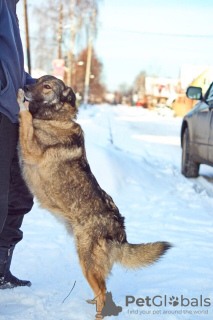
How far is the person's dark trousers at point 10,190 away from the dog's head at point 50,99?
284 mm

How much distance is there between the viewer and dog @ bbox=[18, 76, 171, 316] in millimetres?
2865

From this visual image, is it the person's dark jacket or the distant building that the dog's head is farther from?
the distant building

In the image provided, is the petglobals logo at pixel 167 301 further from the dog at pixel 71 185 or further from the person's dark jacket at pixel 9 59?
A: the person's dark jacket at pixel 9 59

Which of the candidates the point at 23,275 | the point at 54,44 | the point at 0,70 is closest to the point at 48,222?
the point at 23,275

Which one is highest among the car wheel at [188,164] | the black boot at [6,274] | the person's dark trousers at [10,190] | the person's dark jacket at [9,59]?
the person's dark jacket at [9,59]

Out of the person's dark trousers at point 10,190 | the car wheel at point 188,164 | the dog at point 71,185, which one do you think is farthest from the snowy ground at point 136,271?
the car wheel at point 188,164

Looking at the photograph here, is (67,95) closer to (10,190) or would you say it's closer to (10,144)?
(10,144)

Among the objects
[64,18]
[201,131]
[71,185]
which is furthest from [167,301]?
[64,18]

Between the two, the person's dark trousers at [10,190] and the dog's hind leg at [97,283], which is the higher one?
the person's dark trousers at [10,190]

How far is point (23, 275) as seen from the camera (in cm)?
352

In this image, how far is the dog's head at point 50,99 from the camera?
129 inches

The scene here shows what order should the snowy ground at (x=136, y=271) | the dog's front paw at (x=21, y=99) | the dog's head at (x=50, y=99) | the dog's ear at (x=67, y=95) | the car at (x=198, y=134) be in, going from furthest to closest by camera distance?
the car at (x=198, y=134)
the dog's ear at (x=67, y=95)
the dog's head at (x=50, y=99)
the dog's front paw at (x=21, y=99)
the snowy ground at (x=136, y=271)

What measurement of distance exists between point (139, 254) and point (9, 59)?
5.38 feet

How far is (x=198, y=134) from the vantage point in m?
7.44
